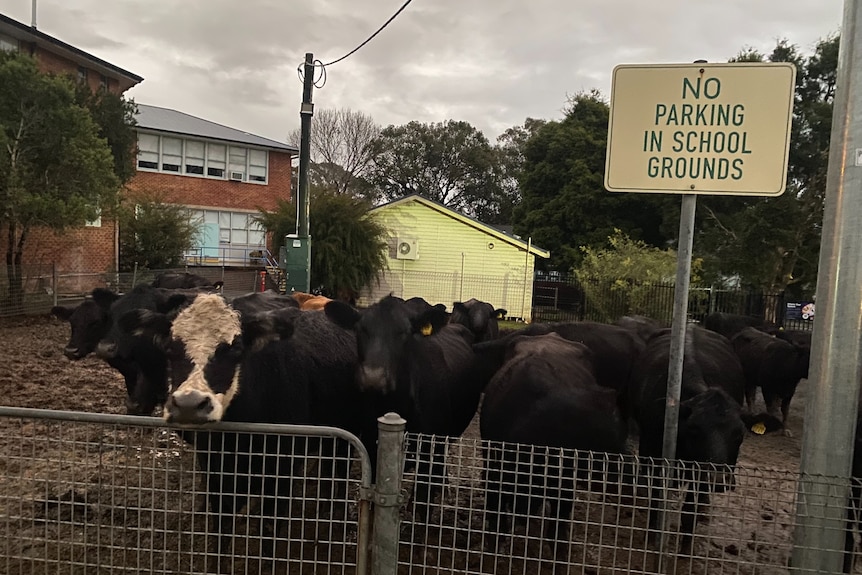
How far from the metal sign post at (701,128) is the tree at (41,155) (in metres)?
15.0

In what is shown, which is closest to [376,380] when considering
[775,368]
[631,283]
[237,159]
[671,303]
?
[775,368]

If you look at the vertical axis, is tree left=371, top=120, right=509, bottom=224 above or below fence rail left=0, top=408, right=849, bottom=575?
above

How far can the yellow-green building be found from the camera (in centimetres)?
2641

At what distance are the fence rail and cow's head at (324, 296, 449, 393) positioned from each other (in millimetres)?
622

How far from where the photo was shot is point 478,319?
420 inches

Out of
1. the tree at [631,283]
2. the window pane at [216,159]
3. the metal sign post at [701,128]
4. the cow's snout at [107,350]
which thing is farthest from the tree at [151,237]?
the metal sign post at [701,128]

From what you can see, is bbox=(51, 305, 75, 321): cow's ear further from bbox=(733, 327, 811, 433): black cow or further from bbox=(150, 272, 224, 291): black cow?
bbox=(733, 327, 811, 433): black cow

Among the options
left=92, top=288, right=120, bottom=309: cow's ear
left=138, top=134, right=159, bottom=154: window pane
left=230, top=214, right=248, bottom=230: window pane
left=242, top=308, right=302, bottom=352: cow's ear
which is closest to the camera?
left=242, top=308, right=302, bottom=352: cow's ear

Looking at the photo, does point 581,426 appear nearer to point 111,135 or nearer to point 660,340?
point 660,340

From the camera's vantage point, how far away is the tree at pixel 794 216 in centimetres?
2123

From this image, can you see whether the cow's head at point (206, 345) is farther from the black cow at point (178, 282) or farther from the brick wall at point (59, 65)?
the brick wall at point (59, 65)

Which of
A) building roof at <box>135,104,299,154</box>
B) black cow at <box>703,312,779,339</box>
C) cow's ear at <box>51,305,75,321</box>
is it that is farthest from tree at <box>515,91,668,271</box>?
cow's ear at <box>51,305,75,321</box>

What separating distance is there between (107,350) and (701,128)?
6.21 meters

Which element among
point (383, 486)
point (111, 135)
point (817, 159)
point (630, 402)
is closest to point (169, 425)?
point (383, 486)
